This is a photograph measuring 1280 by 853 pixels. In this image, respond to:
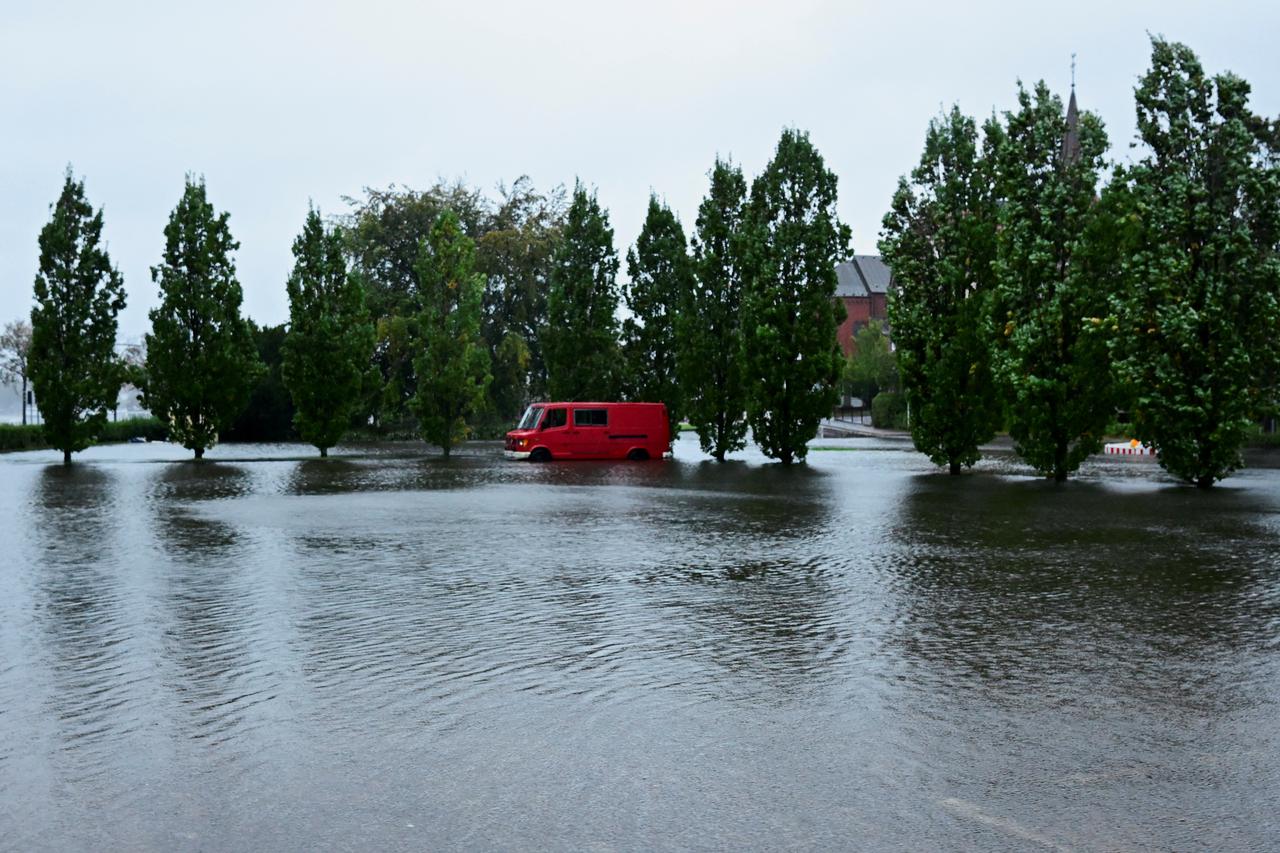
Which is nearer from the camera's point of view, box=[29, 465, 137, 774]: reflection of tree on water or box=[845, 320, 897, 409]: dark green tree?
box=[29, 465, 137, 774]: reflection of tree on water

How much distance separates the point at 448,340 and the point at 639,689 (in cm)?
3840

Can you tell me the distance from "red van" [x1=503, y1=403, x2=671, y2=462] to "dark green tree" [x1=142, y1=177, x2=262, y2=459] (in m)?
9.87

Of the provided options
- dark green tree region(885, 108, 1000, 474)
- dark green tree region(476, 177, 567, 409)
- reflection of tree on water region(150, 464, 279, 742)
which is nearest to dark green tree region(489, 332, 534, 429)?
dark green tree region(476, 177, 567, 409)

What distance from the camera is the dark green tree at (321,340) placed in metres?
43.8

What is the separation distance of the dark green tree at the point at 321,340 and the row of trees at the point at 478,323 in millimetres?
53

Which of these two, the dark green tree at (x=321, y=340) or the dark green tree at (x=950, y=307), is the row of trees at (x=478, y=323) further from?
the dark green tree at (x=950, y=307)

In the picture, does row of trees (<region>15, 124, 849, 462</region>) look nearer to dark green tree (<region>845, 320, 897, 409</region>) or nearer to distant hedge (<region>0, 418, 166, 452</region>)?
distant hedge (<region>0, 418, 166, 452</region>)

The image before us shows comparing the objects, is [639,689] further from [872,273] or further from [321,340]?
[872,273]

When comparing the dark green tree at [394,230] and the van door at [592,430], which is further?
the dark green tree at [394,230]

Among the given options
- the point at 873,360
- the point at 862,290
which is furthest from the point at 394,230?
the point at 862,290

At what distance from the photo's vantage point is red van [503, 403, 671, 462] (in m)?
38.3

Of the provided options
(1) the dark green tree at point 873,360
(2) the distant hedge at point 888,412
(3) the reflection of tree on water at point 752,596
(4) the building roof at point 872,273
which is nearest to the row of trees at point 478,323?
(3) the reflection of tree on water at point 752,596

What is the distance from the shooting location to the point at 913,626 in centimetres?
937

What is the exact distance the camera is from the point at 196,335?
136 ft
